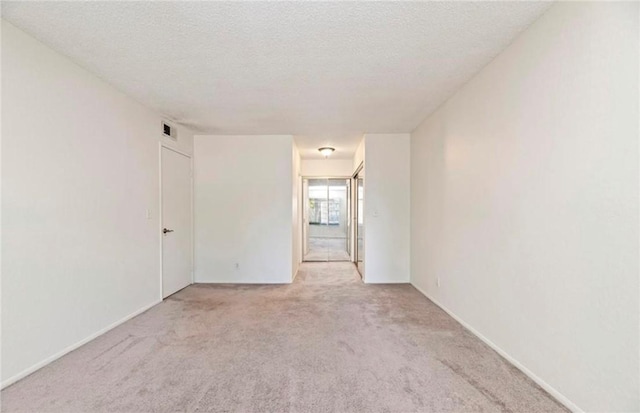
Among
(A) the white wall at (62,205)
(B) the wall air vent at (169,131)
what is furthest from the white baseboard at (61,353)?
(B) the wall air vent at (169,131)

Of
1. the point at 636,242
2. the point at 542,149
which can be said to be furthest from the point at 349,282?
the point at 636,242

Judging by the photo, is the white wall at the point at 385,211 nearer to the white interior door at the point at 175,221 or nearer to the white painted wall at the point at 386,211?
the white painted wall at the point at 386,211

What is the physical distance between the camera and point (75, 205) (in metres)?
2.70

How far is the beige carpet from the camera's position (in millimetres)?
1891

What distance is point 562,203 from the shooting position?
1.88 meters

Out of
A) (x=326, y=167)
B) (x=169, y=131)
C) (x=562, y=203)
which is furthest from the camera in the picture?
(x=326, y=167)

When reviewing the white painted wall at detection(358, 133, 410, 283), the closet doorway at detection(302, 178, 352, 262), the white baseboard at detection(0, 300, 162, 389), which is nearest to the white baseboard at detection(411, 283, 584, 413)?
the white painted wall at detection(358, 133, 410, 283)

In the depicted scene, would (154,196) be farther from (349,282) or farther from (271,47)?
(349,282)

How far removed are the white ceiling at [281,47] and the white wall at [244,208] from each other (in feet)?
4.54

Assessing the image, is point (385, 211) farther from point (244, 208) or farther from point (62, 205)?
point (62, 205)

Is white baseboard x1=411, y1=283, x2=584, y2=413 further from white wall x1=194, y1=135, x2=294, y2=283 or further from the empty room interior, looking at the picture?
white wall x1=194, y1=135, x2=294, y2=283

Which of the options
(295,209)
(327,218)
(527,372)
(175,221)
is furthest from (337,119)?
(327,218)

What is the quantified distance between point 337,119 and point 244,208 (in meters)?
2.20

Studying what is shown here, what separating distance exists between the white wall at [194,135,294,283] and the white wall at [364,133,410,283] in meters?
1.35
